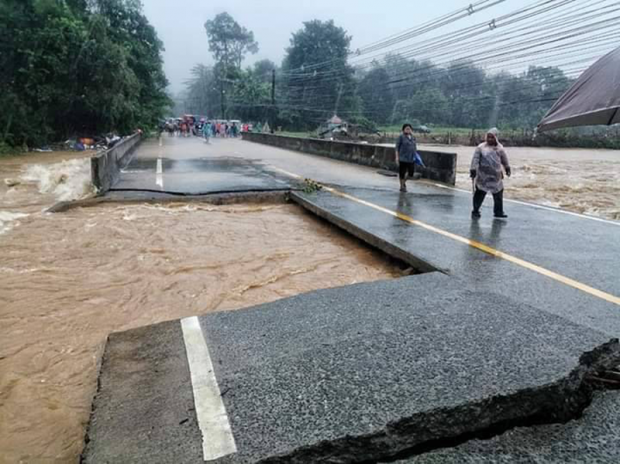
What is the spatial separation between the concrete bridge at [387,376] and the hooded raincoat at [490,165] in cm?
303

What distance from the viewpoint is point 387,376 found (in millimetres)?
3014

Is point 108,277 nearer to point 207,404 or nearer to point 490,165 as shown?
point 207,404

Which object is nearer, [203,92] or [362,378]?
[362,378]

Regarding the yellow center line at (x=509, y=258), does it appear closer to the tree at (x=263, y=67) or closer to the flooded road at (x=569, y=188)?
the flooded road at (x=569, y=188)

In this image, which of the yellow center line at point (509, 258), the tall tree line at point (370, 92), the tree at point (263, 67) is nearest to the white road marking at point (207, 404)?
the yellow center line at point (509, 258)

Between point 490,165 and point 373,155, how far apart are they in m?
10.3

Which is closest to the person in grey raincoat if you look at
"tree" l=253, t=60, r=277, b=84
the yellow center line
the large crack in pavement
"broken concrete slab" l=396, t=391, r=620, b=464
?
the yellow center line

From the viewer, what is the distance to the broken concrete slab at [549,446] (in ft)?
8.04

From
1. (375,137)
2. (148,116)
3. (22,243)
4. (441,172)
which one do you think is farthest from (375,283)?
(375,137)

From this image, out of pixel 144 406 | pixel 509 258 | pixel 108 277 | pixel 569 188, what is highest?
pixel 569 188

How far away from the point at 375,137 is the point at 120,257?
54.3 metres

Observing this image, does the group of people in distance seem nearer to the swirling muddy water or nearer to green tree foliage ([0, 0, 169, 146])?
the swirling muddy water

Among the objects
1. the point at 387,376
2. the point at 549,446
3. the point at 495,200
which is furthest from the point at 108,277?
the point at 495,200

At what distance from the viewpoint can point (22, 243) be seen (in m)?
7.73
